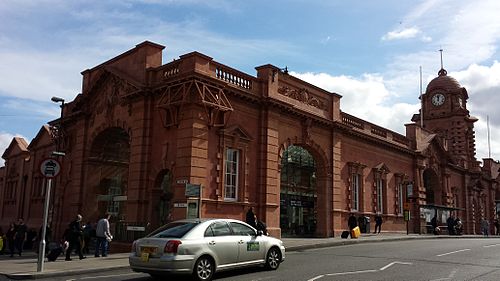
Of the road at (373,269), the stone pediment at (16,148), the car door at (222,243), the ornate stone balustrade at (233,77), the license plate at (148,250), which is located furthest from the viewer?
the stone pediment at (16,148)

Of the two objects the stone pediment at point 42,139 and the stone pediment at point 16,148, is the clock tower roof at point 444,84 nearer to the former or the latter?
the stone pediment at point 42,139

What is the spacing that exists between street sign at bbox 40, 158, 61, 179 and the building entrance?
1603cm

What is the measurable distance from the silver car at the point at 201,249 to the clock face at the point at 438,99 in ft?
161

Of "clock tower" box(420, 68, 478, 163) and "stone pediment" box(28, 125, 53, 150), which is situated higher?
"clock tower" box(420, 68, 478, 163)

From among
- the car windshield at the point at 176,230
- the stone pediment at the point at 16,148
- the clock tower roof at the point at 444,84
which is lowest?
the car windshield at the point at 176,230

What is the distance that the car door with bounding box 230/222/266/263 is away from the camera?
12344 mm

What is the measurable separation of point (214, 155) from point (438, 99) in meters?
42.6

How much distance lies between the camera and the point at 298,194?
98.3 ft

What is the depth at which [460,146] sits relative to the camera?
178 ft

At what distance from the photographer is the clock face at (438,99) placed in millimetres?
56281

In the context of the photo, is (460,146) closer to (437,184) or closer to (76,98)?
(437,184)

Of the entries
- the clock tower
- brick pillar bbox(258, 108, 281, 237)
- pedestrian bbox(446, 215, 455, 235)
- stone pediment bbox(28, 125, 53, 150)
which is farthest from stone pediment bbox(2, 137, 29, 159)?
the clock tower

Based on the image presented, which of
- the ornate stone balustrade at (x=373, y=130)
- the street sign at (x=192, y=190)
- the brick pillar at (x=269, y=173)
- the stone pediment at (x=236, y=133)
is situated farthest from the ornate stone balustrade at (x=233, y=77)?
the ornate stone balustrade at (x=373, y=130)

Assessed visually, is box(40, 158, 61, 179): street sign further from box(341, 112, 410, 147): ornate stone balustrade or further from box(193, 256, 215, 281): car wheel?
box(341, 112, 410, 147): ornate stone balustrade
